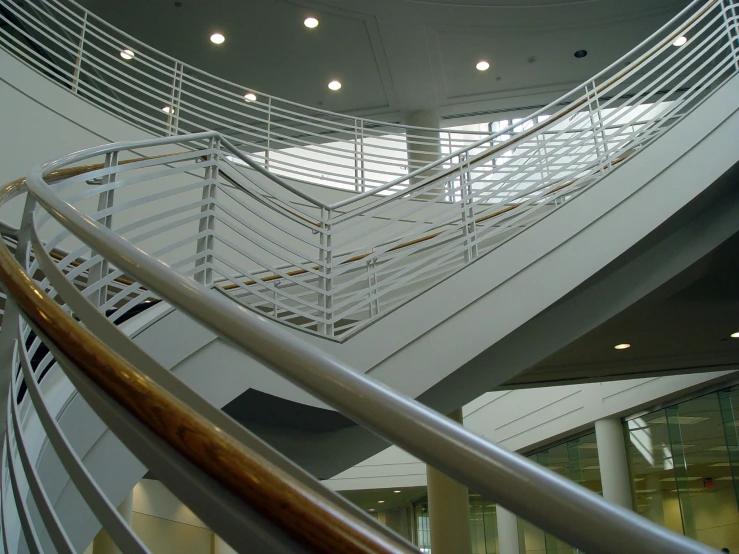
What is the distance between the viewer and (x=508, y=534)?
1212 centimetres

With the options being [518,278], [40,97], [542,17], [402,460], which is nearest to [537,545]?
[402,460]

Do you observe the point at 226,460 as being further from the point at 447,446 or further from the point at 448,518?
the point at 448,518

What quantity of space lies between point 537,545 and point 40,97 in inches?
410

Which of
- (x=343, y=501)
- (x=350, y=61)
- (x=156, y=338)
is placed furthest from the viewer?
(x=350, y=61)

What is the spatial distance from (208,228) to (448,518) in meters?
4.74

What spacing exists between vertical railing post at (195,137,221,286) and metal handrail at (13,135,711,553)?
2311mm

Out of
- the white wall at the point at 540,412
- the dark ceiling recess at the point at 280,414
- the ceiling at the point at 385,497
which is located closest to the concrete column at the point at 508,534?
the white wall at the point at 540,412

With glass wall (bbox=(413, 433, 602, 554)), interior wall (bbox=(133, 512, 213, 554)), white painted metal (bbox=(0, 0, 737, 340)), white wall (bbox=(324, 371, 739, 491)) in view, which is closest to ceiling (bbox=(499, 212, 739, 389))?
white wall (bbox=(324, 371, 739, 491))

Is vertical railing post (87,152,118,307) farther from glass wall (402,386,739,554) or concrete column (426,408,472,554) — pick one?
glass wall (402,386,739,554)

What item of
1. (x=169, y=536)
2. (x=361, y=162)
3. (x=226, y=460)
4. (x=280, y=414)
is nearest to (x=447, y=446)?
(x=226, y=460)

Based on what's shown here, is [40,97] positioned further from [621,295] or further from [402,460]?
[402,460]

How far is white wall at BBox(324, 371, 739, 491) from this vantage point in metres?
8.70

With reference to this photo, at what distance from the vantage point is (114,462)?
2660 mm

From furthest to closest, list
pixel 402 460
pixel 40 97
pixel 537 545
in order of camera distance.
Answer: pixel 402 460 → pixel 537 545 → pixel 40 97
